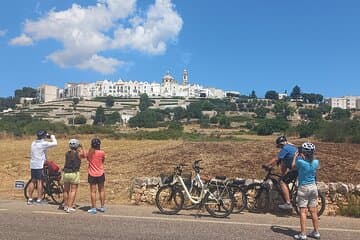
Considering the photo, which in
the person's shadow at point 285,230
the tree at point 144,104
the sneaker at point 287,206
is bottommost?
the person's shadow at point 285,230

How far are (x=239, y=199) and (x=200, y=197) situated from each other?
102 cm

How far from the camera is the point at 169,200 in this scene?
35.6 ft

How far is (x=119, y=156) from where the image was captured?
27359mm

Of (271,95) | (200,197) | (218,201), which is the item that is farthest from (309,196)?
(271,95)

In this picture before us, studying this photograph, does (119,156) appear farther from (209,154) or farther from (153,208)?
(153,208)

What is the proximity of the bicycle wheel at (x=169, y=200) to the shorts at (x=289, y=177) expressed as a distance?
233 cm

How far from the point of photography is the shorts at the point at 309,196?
8.48 m

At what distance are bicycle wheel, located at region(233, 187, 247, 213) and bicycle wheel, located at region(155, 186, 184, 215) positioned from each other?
4.14 ft

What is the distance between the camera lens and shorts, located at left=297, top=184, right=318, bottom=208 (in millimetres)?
8484

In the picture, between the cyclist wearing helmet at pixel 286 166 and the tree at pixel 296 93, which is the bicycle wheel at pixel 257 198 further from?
the tree at pixel 296 93

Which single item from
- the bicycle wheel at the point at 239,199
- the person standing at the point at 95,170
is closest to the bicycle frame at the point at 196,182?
the bicycle wheel at the point at 239,199

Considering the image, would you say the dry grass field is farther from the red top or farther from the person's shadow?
the person's shadow

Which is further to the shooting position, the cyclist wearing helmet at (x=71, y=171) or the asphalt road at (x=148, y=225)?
the cyclist wearing helmet at (x=71, y=171)

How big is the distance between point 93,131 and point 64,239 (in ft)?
204
